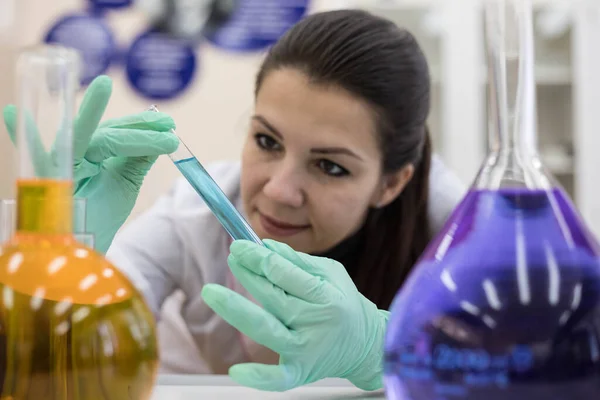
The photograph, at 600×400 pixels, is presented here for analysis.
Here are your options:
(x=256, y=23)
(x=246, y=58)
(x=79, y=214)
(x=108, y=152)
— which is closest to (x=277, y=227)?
(x=108, y=152)

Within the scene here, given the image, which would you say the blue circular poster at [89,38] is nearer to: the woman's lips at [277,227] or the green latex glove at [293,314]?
the woman's lips at [277,227]

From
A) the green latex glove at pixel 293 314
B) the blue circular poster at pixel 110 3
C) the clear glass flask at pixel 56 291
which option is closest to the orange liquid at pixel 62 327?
the clear glass flask at pixel 56 291

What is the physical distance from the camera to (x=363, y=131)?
47.3 inches

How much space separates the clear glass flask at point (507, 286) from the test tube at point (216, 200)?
0.33m

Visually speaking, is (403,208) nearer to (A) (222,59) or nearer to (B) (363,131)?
(B) (363,131)

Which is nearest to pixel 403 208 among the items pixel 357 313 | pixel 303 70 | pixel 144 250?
pixel 303 70

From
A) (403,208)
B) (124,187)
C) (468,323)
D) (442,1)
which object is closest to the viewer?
(468,323)

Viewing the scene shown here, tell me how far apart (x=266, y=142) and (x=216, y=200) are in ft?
1.63

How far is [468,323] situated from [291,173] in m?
0.80

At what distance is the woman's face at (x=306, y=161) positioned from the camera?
1.16 meters

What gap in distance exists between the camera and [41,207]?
1.35 ft

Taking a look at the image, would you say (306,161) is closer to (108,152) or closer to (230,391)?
(108,152)

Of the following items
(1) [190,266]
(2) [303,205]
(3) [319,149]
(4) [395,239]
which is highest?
(3) [319,149]

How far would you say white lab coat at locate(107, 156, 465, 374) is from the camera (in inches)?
57.5
